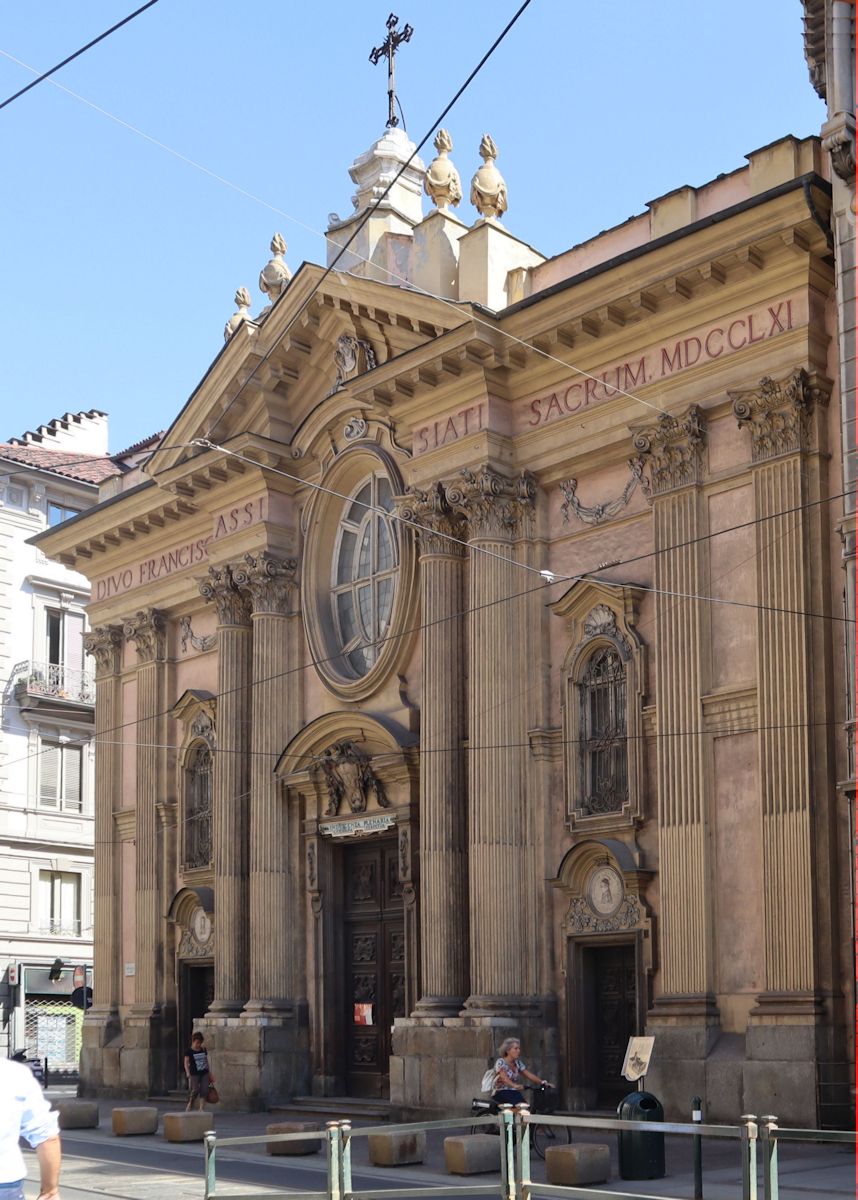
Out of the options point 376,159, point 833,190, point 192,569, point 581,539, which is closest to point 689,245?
point 833,190

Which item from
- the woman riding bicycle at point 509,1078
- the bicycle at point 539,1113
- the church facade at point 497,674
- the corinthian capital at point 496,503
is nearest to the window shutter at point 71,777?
the church facade at point 497,674

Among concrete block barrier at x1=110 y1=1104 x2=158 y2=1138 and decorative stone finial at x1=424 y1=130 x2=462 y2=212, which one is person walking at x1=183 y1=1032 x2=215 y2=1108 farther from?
decorative stone finial at x1=424 y1=130 x2=462 y2=212

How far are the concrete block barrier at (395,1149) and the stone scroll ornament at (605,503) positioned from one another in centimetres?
875

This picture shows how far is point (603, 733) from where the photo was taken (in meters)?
23.2

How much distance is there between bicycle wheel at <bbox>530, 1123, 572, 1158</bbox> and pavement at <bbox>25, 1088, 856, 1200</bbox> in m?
0.49

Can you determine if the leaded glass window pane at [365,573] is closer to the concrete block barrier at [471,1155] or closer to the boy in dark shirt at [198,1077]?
the boy in dark shirt at [198,1077]

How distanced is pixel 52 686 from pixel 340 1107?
23.0m

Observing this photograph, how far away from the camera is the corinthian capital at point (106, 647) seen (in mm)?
33750

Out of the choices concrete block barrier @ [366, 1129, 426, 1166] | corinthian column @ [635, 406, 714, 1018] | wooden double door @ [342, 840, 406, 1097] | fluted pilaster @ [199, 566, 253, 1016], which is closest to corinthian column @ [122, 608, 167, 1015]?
fluted pilaster @ [199, 566, 253, 1016]

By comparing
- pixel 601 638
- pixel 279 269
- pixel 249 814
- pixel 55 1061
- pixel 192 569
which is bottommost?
pixel 55 1061

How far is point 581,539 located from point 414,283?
5.24 m

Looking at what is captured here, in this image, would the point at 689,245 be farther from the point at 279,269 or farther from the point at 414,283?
the point at 279,269

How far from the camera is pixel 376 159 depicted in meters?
29.0

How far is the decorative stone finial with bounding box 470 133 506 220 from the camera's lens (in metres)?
25.5
